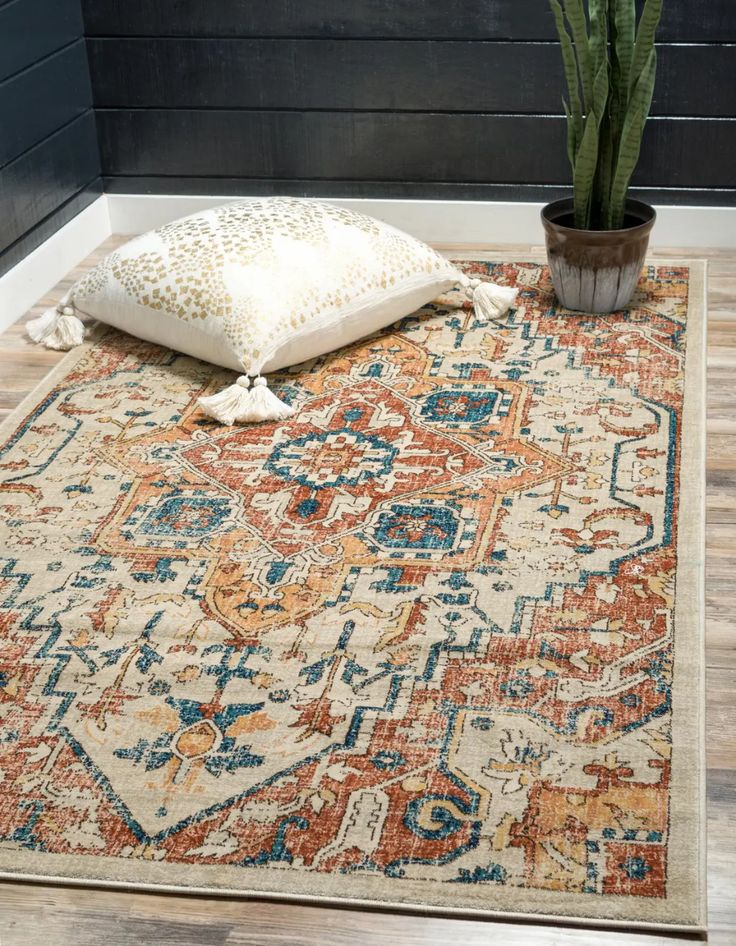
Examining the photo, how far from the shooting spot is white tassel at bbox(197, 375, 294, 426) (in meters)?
2.74

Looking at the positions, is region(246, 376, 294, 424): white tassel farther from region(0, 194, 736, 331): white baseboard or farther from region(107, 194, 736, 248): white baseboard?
region(107, 194, 736, 248): white baseboard

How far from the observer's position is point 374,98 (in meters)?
3.71

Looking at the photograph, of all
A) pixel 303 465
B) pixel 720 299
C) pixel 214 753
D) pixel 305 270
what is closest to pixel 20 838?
pixel 214 753

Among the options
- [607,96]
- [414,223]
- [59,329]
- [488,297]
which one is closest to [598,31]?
[607,96]

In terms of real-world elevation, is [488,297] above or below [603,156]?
below

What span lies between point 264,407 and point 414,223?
135 centimetres

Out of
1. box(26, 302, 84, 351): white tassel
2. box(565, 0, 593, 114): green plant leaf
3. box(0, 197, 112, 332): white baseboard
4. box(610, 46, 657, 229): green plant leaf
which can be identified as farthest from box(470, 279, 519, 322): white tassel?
box(0, 197, 112, 332): white baseboard

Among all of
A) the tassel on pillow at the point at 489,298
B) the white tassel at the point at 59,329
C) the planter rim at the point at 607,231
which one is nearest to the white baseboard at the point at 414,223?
the white tassel at the point at 59,329

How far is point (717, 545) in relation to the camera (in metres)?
2.25

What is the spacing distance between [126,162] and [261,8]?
68 centimetres

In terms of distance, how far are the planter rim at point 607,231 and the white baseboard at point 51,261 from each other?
1465 mm

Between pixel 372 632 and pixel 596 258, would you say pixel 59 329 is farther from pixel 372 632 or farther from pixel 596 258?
pixel 372 632

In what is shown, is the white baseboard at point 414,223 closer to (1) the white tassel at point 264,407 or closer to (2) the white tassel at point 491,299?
(2) the white tassel at point 491,299

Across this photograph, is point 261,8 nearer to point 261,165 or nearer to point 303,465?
point 261,165
